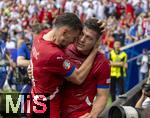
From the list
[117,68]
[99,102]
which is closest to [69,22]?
[99,102]

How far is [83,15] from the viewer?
22.8 metres

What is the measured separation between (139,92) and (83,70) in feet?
8.54

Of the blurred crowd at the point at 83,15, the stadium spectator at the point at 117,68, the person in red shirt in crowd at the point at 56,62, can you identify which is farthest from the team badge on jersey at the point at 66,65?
the blurred crowd at the point at 83,15

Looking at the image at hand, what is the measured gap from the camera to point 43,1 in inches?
982

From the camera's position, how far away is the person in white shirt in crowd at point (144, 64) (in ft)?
50.4

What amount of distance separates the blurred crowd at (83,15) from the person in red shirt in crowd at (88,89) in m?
13.3

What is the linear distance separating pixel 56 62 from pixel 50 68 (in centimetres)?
8

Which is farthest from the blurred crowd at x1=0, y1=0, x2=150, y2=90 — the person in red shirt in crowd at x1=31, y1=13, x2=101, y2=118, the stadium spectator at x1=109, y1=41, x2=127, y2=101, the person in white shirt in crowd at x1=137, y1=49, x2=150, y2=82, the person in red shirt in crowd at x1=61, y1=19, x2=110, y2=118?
the person in red shirt in crowd at x1=31, y1=13, x2=101, y2=118

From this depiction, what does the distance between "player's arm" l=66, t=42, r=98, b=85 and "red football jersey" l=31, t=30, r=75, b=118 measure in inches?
1.9

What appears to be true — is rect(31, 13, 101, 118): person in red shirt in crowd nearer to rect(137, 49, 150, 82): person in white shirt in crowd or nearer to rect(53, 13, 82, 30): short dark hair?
rect(53, 13, 82, 30): short dark hair

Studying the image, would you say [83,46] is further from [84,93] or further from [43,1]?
[43,1]

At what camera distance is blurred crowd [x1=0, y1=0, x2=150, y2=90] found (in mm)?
19203

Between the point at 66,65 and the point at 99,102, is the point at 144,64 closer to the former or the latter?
the point at 99,102

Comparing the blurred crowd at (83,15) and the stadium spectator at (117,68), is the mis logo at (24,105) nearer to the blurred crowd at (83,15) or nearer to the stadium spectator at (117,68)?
the stadium spectator at (117,68)
